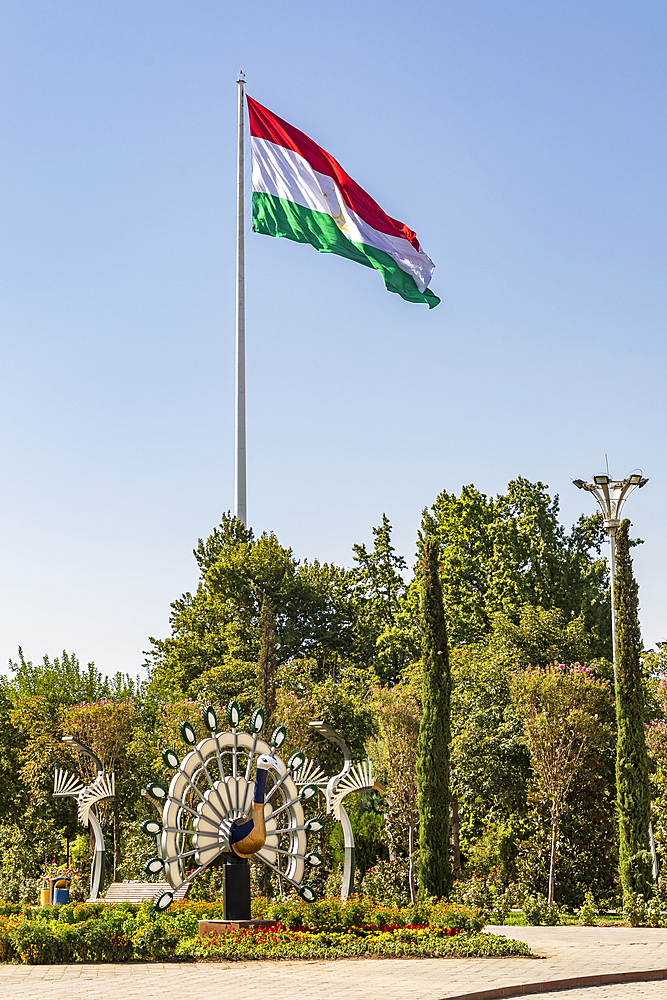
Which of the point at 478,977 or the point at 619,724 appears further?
the point at 619,724

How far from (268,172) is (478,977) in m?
20.9

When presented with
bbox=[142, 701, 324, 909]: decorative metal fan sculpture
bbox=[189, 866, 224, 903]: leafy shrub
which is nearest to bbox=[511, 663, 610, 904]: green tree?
bbox=[142, 701, 324, 909]: decorative metal fan sculpture

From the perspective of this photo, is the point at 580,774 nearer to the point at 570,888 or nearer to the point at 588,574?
the point at 570,888

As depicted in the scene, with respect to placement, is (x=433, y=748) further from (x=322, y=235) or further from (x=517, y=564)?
(x=517, y=564)

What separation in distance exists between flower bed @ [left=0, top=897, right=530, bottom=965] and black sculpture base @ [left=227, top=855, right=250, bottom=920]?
0.52 metres

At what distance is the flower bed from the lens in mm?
14250

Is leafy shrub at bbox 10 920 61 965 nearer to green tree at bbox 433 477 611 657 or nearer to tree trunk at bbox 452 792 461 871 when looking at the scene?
tree trunk at bbox 452 792 461 871

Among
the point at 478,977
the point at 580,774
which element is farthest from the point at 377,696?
the point at 478,977

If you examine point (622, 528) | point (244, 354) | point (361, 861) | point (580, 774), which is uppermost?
point (244, 354)

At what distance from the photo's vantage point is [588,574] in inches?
1449

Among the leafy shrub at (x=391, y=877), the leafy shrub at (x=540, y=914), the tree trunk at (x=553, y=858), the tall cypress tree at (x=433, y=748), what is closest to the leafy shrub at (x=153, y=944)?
the tall cypress tree at (x=433, y=748)

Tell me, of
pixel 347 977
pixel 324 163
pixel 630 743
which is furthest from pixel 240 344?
pixel 347 977

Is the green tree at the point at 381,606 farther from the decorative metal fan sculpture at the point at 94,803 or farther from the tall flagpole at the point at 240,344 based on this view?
the decorative metal fan sculpture at the point at 94,803

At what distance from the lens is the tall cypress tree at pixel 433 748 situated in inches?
774
